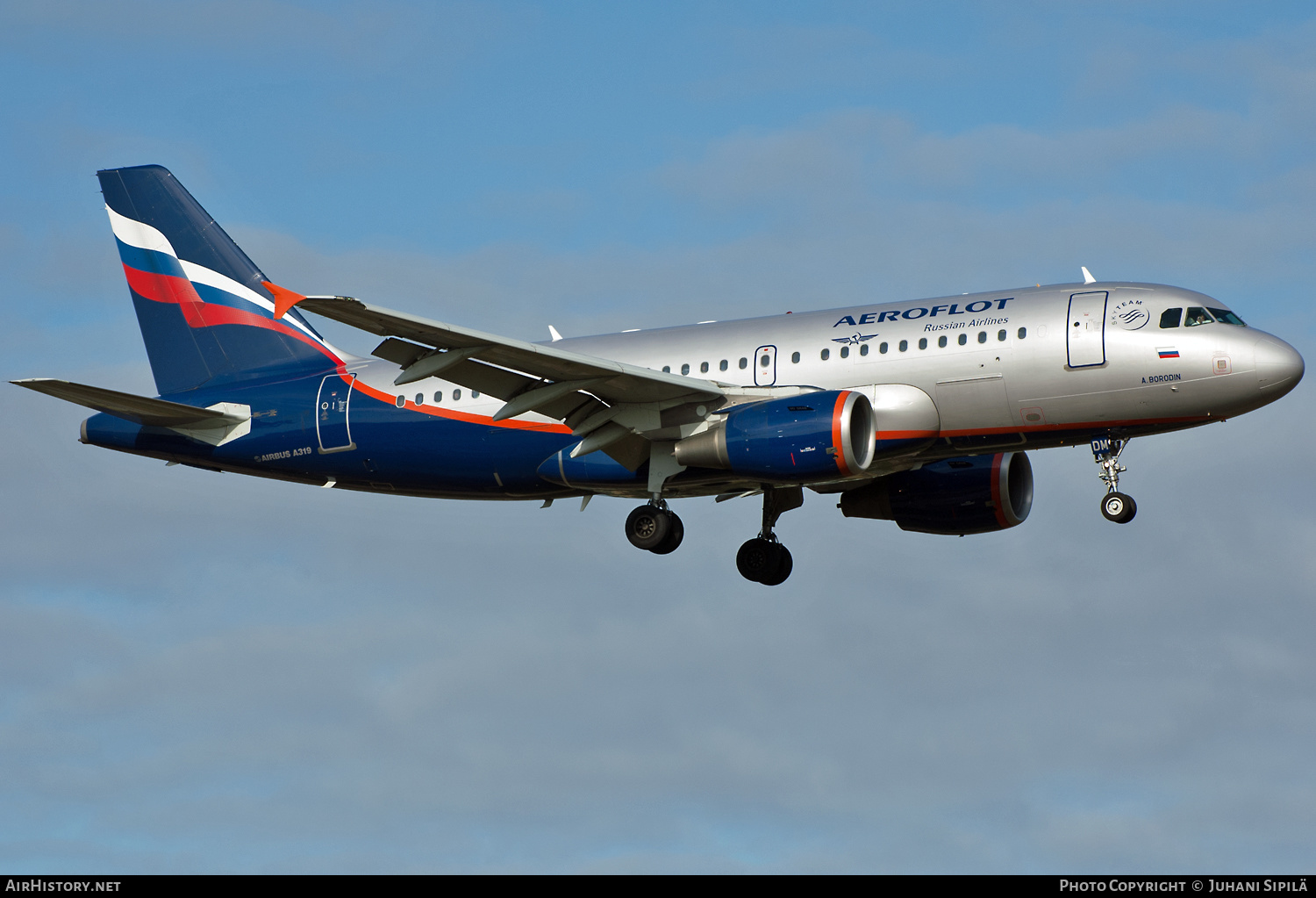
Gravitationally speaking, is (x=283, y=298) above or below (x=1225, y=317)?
below

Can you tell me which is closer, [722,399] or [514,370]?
[514,370]

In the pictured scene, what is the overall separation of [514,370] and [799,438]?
6014 mm

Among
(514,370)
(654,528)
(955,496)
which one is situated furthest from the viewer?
(955,496)

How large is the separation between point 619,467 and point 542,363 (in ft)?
13.4

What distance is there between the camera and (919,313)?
34.1m

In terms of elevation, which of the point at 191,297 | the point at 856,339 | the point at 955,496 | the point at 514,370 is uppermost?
the point at 191,297

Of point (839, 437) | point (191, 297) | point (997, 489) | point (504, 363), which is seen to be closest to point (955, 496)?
point (997, 489)

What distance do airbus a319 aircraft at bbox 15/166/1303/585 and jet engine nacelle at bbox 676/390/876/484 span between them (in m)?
0.05

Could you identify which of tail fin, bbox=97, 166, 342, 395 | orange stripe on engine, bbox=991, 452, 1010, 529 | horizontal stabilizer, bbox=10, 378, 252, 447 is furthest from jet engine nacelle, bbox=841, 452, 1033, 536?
horizontal stabilizer, bbox=10, 378, 252, 447

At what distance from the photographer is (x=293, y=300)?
91.4 ft

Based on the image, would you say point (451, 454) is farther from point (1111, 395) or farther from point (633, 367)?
point (1111, 395)

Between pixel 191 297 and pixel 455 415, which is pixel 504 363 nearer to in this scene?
pixel 455 415

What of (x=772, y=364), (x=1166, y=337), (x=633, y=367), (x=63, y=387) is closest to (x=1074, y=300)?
(x=1166, y=337)

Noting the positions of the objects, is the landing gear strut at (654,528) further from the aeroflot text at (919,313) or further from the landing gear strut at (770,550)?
the aeroflot text at (919,313)
